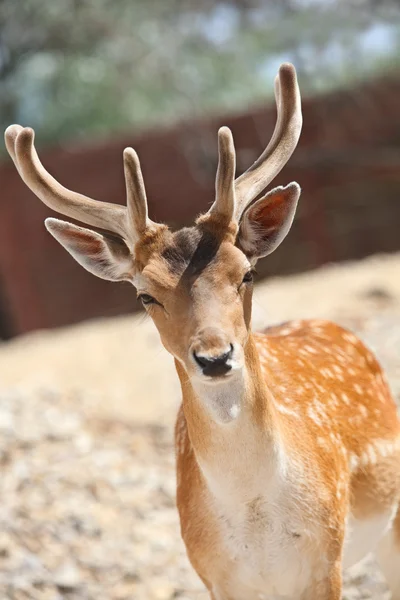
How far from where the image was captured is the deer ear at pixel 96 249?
3086mm

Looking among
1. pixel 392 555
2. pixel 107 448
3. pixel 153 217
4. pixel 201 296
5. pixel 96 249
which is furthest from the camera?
pixel 153 217

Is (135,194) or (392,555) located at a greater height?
(135,194)

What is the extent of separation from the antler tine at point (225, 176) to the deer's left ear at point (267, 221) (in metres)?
0.07

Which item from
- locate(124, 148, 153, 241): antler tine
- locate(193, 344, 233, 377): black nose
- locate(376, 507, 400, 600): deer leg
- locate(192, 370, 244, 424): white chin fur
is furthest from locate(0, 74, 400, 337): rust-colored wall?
locate(193, 344, 233, 377): black nose

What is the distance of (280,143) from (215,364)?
3.24 ft

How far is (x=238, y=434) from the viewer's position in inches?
113

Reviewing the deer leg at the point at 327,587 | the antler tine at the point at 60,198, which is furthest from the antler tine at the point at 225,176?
the deer leg at the point at 327,587

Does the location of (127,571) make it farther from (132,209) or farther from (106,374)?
(106,374)

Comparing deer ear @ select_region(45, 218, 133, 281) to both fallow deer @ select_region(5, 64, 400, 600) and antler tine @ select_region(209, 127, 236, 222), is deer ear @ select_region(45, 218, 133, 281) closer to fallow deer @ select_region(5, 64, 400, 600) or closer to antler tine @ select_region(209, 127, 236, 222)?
fallow deer @ select_region(5, 64, 400, 600)

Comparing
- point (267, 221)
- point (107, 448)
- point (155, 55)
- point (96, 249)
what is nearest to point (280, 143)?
point (267, 221)

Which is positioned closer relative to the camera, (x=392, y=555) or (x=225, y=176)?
(x=225, y=176)

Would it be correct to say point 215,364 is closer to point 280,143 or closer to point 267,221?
point 267,221

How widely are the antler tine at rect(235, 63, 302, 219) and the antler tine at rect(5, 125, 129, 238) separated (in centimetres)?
41

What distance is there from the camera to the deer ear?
10.1 feet
